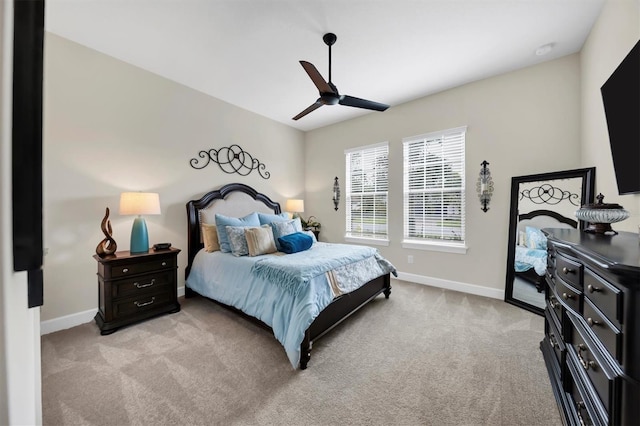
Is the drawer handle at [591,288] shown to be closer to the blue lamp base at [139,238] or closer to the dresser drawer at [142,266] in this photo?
the dresser drawer at [142,266]

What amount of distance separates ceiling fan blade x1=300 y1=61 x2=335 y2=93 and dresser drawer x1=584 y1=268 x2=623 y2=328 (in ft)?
7.13

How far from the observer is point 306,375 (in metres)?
1.87

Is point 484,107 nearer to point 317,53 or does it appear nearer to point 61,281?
point 317,53

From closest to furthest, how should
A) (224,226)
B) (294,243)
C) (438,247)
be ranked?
(294,243)
(224,226)
(438,247)

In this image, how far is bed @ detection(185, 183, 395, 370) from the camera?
2.04m

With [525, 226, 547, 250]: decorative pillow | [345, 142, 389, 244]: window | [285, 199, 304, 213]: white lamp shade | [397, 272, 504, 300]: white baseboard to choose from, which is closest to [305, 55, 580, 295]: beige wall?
[397, 272, 504, 300]: white baseboard

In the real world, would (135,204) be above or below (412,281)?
above

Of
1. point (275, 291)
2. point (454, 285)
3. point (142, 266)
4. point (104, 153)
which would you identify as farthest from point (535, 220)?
point (104, 153)

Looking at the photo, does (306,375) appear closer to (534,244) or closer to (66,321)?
(66,321)

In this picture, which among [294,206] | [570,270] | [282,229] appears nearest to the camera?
[570,270]

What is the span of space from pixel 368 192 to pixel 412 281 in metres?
1.64

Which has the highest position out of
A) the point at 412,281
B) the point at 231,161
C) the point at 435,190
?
the point at 231,161

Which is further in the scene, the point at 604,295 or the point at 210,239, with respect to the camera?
the point at 210,239

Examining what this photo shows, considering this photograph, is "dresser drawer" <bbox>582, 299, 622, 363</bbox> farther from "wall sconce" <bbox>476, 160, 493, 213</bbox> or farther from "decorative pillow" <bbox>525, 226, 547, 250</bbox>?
"wall sconce" <bbox>476, 160, 493, 213</bbox>
